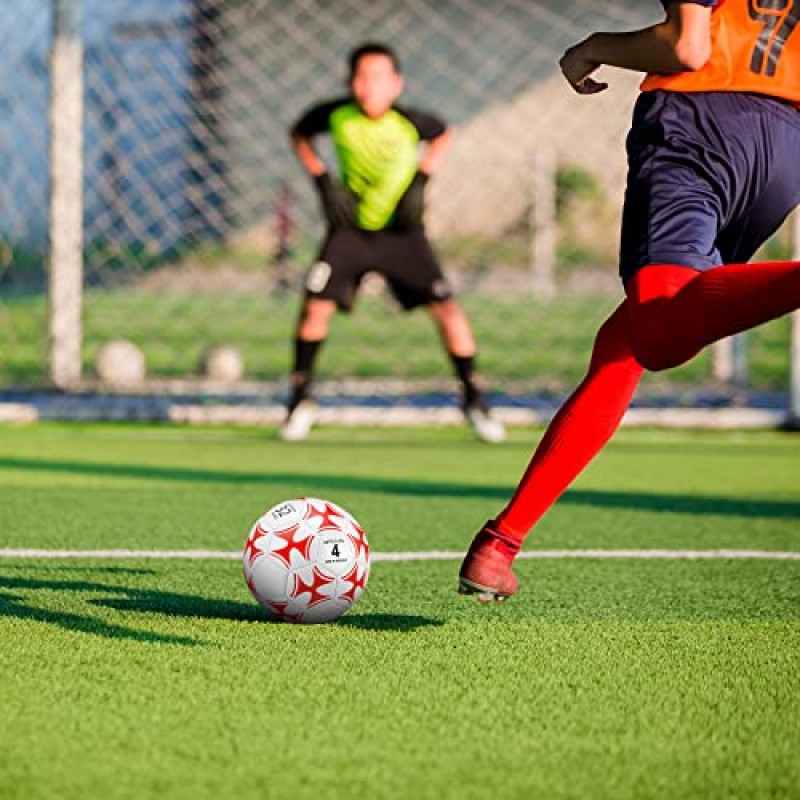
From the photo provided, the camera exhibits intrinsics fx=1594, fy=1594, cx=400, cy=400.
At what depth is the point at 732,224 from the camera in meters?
3.45

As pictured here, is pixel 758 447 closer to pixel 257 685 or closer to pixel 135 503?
pixel 135 503

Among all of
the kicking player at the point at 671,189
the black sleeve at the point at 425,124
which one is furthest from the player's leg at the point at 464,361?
the kicking player at the point at 671,189

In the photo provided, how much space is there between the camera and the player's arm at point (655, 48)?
307 centimetres

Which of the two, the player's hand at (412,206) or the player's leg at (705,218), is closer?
the player's leg at (705,218)

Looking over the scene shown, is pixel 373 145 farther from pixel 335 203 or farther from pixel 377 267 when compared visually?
pixel 377 267

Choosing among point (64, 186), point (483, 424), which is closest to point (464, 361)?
point (483, 424)

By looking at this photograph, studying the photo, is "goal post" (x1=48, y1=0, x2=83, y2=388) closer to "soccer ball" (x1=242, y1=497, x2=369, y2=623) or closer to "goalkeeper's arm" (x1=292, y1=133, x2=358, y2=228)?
"goalkeeper's arm" (x1=292, y1=133, x2=358, y2=228)

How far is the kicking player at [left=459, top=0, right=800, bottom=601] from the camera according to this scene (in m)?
3.21

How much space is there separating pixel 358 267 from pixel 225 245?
9.40m

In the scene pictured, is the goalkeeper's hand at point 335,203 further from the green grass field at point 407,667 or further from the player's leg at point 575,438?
the player's leg at point 575,438

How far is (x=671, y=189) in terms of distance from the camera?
3266mm

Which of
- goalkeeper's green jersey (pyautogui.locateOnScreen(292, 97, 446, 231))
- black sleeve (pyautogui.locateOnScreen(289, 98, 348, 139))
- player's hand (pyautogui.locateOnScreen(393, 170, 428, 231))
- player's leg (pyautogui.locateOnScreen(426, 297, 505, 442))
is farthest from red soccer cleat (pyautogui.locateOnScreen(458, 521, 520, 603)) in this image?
black sleeve (pyautogui.locateOnScreen(289, 98, 348, 139))

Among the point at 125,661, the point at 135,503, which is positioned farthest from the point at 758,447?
the point at 125,661

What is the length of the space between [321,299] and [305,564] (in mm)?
5221
